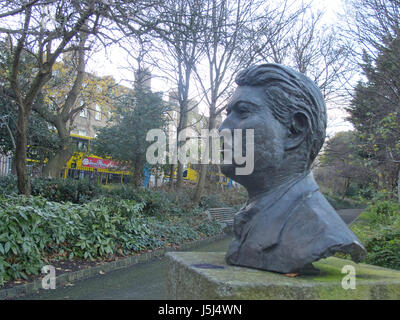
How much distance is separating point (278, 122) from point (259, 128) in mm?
189

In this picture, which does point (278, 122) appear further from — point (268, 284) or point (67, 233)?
point (67, 233)

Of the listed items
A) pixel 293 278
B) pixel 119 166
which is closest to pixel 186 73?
pixel 119 166

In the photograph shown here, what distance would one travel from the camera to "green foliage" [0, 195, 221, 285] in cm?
549

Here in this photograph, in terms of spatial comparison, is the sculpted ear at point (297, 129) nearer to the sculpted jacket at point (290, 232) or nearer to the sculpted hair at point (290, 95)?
the sculpted hair at point (290, 95)

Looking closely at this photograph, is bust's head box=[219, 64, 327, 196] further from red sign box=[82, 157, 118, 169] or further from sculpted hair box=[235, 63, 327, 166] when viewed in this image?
red sign box=[82, 157, 118, 169]

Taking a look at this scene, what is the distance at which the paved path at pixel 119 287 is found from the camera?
17.3 ft

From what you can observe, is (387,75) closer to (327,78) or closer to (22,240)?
(327,78)

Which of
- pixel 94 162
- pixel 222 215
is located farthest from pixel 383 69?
pixel 94 162

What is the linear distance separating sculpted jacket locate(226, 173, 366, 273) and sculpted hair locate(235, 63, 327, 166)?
1.47 feet

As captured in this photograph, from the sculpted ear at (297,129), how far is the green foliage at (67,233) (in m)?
4.48

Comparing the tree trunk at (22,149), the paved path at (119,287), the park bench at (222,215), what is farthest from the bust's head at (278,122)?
the park bench at (222,215)

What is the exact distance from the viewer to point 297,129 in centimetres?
303

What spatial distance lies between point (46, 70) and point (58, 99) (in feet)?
50.6

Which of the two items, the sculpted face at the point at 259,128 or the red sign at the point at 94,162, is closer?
the sculpted face at the point at 259,128
